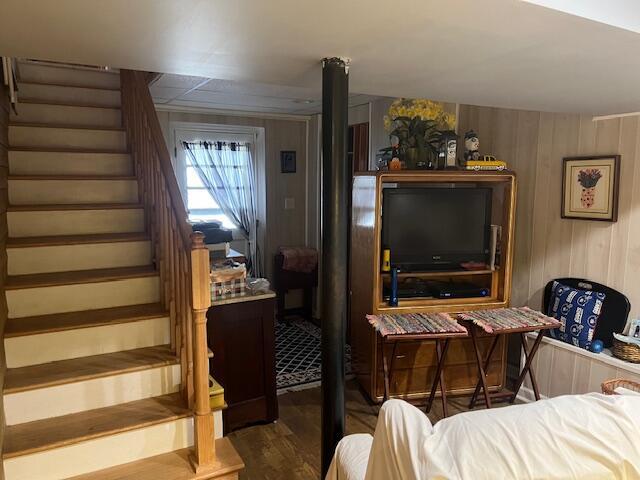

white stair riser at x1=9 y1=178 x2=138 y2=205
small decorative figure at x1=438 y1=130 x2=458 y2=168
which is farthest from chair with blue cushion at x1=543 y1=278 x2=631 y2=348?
white stair riser at x1=9 y1=178 x2=138 y2=205

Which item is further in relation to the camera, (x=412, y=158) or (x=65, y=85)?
(x=65, y=85)

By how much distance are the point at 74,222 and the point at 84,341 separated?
86cm

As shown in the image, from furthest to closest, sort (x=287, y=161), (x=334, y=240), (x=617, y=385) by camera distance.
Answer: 1. (x=287, y=161)
2. (x=617, y=385)
3. (x=334, y=240)

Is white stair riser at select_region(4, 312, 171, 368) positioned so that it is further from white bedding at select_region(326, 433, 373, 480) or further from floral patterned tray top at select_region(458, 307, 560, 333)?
floral patterned tray top at select_region(458, 307, 560, 333)

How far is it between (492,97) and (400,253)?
131cm

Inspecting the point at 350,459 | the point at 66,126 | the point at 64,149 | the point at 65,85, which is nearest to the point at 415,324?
the point at 350,459

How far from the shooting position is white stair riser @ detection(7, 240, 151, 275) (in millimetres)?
2578

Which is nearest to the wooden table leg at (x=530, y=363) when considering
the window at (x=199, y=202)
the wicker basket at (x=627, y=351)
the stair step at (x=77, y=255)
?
the wicker basket at (x=627, y=351)

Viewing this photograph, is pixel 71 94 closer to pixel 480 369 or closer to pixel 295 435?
pixel 295 435

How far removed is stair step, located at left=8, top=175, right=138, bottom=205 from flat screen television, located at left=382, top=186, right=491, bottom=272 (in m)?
1.77

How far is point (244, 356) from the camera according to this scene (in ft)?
9.73

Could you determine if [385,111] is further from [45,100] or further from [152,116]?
[45,100]

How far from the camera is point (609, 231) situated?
117 inches

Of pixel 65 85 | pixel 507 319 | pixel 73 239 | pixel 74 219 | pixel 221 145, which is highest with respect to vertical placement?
pixel 65 85
